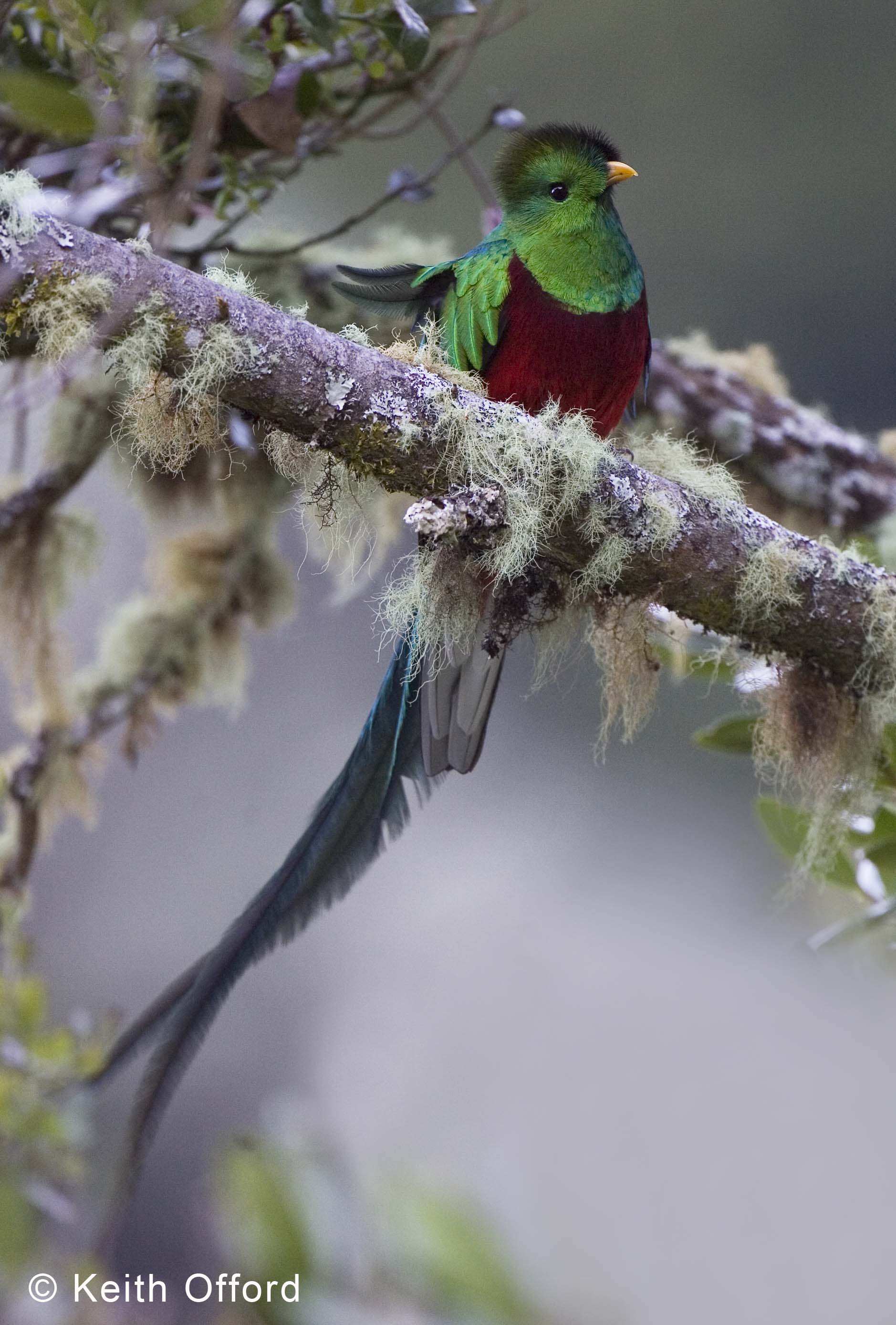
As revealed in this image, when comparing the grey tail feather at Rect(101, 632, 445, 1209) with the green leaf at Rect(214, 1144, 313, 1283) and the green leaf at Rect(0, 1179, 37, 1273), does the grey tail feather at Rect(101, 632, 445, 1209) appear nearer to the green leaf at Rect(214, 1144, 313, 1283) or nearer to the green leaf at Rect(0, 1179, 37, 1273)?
the green leaf at Rect(214, 1144, 313, 1283)

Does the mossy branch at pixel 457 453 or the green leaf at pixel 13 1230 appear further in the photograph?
the green leaf at pixel 13 1230

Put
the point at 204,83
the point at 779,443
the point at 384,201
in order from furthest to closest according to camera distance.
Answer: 1. the point at 779,443
2. the point at 384,201
3. the point at 204,83

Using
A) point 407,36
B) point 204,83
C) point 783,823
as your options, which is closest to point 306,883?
point 783,823

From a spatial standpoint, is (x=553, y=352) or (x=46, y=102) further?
(x=553, y=352)

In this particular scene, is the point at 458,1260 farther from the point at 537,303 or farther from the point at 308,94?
the point at 308,94

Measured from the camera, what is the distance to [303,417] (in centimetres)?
117

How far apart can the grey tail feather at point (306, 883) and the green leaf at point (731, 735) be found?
376 mm

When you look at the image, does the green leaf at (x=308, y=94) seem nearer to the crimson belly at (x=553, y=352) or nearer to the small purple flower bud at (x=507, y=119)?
the small purple flower bud at (x=507, y=119)

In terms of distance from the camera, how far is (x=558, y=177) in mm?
1741

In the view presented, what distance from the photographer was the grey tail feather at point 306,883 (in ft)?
4.37

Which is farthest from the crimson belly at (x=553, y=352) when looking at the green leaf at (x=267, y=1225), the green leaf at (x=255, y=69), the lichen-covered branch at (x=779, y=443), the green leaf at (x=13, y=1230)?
the green leaf at (x=13, y=1230)

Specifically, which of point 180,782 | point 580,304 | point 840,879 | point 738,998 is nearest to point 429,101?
point 580,304

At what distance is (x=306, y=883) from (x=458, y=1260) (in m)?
0.53

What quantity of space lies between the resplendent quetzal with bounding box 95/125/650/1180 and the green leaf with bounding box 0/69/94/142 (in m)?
0.39
